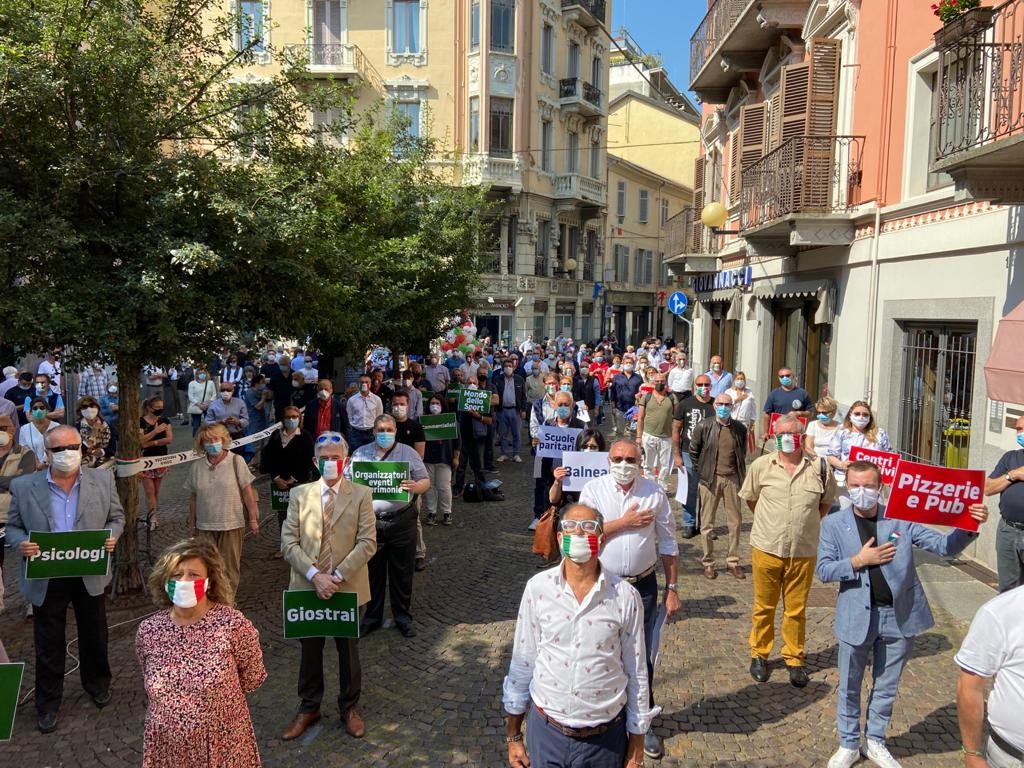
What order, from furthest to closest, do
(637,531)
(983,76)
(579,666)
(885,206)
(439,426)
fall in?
(885,206) → (439,426) → (983,76) → (637,531) → (579,666)

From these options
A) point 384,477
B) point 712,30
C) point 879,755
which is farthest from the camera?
point 712,30

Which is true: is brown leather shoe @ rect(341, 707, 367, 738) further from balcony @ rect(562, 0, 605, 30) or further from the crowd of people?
balcony @ rect(562, 0, 605, 30)

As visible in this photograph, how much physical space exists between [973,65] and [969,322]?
290 centimetres

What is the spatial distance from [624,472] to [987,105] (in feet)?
21.5

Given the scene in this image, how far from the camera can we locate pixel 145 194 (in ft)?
22.4

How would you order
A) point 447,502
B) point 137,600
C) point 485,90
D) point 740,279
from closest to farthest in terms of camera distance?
1. point 137,600
2. point 447,502
3. point 740,279
4. point 485,90

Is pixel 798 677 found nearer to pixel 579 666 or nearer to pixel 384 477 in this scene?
pixel 579 666

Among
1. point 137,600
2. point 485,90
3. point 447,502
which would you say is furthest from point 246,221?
point 485,90

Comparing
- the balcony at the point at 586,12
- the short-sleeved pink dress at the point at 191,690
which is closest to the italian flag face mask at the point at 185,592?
the short-sleeved pink dress at the point at 191,690

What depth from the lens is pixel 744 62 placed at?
675 inches

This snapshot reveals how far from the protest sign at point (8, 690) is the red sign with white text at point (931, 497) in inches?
189

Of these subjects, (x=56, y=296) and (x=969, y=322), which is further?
(x=969, y=322)

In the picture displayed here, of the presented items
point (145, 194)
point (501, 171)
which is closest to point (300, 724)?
point (145, 194)

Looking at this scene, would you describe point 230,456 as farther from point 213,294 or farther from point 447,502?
point 447,502
